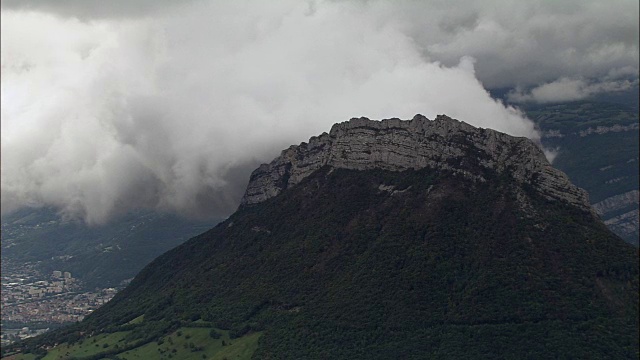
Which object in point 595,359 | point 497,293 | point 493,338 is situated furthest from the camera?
point 497,293

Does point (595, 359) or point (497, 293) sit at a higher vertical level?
point (497, 293)

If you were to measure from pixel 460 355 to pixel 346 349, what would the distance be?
3394cm

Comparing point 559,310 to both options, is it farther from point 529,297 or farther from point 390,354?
point 390,354

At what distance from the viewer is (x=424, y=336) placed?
A: 19362cm

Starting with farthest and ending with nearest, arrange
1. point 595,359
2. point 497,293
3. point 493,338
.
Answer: point 497,293 → point 493,338 → point 595,359

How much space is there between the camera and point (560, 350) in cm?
17700

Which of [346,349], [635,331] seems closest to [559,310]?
[635,331]

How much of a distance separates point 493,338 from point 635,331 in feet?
117

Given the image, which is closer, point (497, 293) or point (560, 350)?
point (560, 350)

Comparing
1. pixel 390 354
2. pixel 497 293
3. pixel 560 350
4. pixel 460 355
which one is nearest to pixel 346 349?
pixel 390 354

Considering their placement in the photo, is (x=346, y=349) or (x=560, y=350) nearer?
(x=560, y=350)

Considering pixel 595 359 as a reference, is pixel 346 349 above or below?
above

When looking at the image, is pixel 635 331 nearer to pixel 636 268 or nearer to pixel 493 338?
pixel 636 268

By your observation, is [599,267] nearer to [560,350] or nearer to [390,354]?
[560,350]
